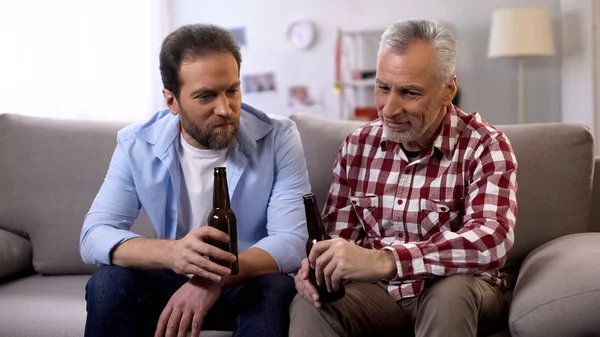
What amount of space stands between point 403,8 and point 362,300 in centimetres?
342

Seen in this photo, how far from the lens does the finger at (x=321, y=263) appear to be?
147 centimetres

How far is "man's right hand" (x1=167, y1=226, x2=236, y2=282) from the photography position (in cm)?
153

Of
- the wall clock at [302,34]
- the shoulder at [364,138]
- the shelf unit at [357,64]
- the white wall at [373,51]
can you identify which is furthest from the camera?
the wall clock at [302,34]

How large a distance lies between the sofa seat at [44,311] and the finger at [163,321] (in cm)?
15

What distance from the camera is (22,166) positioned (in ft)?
7.54

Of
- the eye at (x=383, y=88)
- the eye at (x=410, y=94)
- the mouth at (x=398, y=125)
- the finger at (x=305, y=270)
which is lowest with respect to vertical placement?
the finger at (x=305, y=270)

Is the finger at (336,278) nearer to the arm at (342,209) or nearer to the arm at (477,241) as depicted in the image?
the arm at (477,241)

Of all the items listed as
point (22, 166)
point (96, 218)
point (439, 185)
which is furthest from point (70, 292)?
point (439, 185)

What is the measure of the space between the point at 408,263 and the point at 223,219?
0.39m

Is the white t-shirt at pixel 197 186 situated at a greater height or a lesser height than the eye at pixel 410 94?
lesser

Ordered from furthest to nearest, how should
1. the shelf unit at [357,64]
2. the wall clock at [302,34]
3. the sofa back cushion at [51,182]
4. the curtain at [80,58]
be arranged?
the wall clock at [302,34] → the shelf unit at [357,64] → the curtain at [80,58] → the sofa back cushion at [51,182]

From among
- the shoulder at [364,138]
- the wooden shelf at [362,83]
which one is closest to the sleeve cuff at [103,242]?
the shoulder at [364,138]

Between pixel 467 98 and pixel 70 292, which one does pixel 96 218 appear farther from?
pixel 467 98

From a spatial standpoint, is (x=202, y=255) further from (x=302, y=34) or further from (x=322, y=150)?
(x=302, y=34)
